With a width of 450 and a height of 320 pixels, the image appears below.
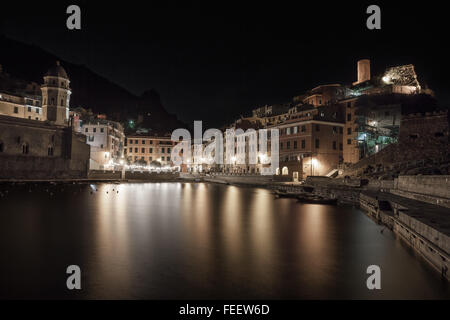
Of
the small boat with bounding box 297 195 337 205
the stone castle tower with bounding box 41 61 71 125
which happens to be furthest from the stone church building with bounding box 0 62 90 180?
the small boat with bounding box 297 195 337 205

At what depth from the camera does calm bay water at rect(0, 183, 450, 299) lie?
9008 mm

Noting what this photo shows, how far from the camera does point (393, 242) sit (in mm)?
15180

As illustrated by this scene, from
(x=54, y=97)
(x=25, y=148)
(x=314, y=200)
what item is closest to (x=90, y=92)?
(x=54, y=97)

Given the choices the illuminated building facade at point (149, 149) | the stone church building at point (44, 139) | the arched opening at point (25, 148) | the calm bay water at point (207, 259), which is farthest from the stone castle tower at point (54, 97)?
the calm bay water at point (207, 259)

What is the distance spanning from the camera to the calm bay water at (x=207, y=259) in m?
9.01

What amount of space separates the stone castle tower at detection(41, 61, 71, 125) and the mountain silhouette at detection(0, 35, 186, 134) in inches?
2709

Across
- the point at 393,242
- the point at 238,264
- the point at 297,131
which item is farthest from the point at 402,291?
the point at 297,131

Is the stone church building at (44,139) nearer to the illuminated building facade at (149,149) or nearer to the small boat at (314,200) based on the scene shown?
the illuminated building facade at (149,149)

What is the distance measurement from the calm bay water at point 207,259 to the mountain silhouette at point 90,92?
391 feet

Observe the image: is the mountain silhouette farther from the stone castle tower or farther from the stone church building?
the stone castle tower

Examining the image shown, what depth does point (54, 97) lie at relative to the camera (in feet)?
211

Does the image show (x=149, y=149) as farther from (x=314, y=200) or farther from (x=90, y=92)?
(x=314, y=200)

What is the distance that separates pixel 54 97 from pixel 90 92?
11340 cm
